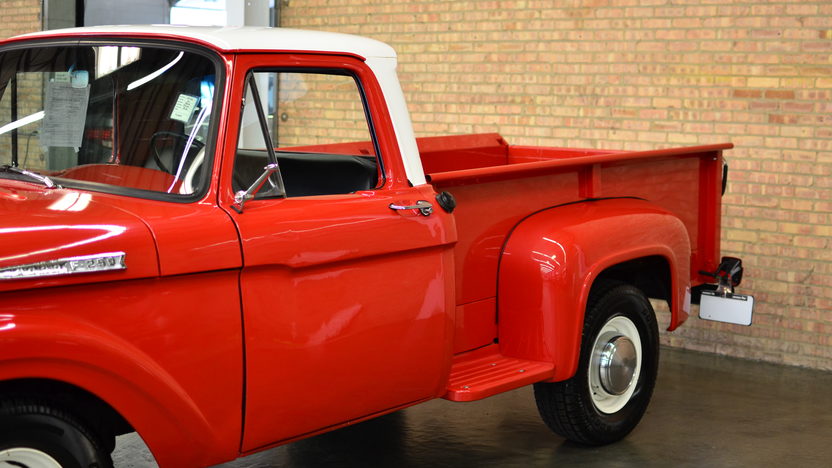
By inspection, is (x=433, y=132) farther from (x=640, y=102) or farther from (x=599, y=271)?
(x=599, y=271)

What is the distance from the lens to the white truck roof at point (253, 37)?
132 inches

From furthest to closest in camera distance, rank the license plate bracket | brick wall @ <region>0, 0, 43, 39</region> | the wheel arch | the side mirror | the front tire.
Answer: brick wall @ <region>0, 0, 43, 39</region>
the license plate bracket
the front tire
the side mirror
the wheel arch

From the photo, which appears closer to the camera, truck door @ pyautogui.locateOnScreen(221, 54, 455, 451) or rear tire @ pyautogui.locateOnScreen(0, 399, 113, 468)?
rear tire @ pyautogui.locateOnScreen(0, 399, 113, 468)

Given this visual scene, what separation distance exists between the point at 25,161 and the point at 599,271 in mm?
2389

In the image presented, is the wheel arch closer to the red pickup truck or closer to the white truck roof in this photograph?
the red pickup truck

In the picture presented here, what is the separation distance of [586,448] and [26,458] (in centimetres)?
282

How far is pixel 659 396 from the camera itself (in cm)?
585

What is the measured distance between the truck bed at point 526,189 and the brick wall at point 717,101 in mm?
1524

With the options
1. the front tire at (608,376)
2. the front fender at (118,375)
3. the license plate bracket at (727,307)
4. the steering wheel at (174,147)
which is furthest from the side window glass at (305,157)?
the license plate bracket at (727,307)

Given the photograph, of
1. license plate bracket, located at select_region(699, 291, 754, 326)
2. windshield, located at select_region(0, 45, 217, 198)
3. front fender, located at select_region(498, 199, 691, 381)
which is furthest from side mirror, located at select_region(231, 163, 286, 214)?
license plate bracket, located at select_region(699, 291, 754, 326)

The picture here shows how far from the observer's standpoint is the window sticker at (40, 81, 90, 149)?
11.3 feet

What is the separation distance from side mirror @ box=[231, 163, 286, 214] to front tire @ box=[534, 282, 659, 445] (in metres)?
1.75

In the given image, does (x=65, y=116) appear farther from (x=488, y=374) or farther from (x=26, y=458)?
(x=488, y=374)

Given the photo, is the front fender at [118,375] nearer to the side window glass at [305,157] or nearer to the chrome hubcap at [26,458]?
the chrome hubcap at [26,458]
